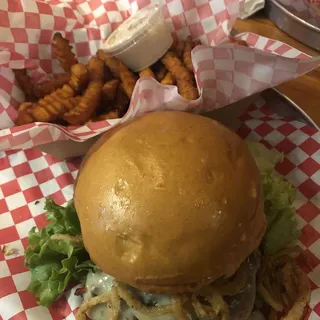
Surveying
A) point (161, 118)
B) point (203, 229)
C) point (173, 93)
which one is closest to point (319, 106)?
point (173, 93)

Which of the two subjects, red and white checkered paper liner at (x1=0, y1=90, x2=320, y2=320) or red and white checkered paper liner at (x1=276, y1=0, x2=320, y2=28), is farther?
red and white checkered paper liner at (x1=276, y1=0, x2=320, y2=28)

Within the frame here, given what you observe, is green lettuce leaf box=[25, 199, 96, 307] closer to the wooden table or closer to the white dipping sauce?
the white dipping sauce

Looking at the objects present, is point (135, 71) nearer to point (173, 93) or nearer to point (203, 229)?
point (173, 93)

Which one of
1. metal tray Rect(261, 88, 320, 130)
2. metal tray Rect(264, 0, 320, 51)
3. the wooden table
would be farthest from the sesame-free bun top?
metal tray Rect(264, 0, 320, 51)

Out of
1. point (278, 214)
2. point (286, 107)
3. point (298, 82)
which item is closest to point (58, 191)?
point (278, 214)

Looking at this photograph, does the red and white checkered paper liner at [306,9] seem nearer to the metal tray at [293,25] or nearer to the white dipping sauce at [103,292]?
the metal tray at [293,25]

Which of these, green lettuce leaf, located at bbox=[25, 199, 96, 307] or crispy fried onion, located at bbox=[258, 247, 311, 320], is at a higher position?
green lettuce leaf, located at bbox=[25, 199, 96, 307]

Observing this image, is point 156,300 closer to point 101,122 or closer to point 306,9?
point 101,122
